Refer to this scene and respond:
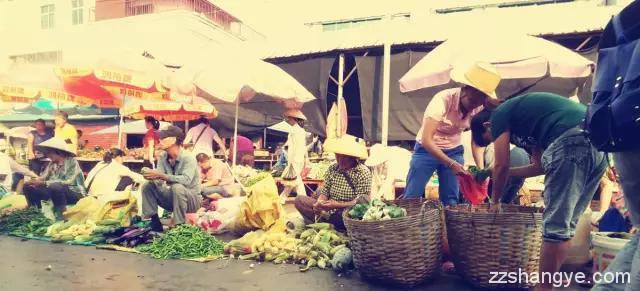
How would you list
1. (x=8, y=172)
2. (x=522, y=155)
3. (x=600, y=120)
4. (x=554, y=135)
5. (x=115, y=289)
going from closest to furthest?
(x=600, y=120), (x=554, y=135), (x=115, y=289), (x=522, y=155), (x=8, y=172)

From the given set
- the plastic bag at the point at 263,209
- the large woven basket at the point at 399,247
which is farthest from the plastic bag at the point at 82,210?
the large woven basket at the point at 399,247

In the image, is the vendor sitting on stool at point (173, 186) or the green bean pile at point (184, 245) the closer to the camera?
the green bean pile at point (184, 245)

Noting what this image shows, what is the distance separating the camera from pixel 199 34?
64.4 feet

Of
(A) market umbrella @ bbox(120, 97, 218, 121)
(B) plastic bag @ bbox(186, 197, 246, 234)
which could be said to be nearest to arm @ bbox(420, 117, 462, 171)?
(B) plastic bag @ bbox(186, 197, 246, 234)

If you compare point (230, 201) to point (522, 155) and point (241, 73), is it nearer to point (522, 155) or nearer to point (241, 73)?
point (241, 73)

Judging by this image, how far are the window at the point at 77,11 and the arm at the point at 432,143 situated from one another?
23807 mm

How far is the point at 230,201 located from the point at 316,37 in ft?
16.5

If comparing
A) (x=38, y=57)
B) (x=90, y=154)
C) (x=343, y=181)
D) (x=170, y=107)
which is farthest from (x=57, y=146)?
(x=38, y=57)

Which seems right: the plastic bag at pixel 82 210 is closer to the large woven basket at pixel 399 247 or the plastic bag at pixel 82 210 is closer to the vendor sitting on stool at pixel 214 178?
the vendor sitting on stool at pixel 214 178

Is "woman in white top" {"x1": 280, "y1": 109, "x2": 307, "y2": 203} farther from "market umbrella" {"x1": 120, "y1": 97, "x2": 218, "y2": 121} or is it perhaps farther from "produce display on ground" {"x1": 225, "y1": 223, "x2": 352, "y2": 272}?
"produce display on ground" {"x1": 225, "y1": 223, "x2": 352, "y2": 272}

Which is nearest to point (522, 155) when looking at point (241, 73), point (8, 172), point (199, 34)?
point (241, 73)

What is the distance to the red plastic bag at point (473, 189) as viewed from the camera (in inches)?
153

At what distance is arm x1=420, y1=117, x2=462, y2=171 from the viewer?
13.2 ft

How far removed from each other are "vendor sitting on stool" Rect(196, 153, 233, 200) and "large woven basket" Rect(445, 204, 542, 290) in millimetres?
4253
